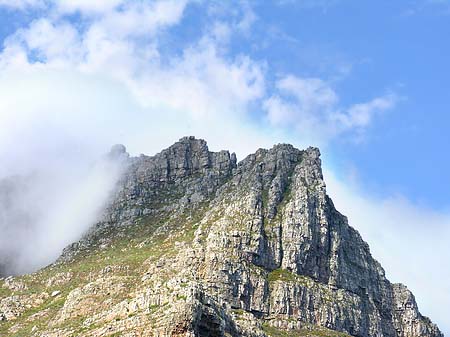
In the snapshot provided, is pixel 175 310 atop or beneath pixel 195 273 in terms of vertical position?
beneath

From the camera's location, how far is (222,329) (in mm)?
A: 111125

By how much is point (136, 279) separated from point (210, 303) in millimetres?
81545

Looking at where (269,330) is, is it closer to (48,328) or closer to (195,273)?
(195,273)

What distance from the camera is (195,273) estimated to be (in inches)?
7800

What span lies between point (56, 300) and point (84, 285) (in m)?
8.08

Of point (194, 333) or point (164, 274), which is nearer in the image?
point (194, 333)

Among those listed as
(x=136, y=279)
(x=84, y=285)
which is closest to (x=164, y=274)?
(x=136, y=279)

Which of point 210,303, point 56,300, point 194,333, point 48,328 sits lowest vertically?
point 194,333

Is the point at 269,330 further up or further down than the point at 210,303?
further up

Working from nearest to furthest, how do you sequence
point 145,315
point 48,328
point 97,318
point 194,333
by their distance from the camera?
point 194,333
point 145,315
point 97,318
point 48,328

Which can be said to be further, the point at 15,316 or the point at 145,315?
the point at 15,316

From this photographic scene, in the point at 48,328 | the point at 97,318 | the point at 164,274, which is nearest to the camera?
the point at 97,318

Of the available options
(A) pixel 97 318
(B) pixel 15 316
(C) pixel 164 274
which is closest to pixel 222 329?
(A) pixel 97 318

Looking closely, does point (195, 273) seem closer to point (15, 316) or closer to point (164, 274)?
point (164, 274)
